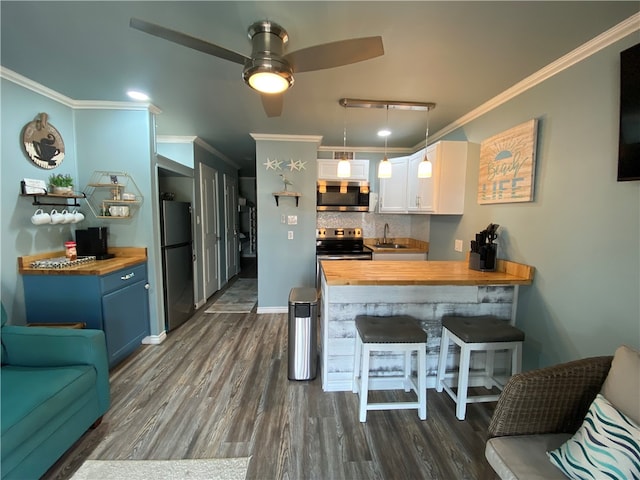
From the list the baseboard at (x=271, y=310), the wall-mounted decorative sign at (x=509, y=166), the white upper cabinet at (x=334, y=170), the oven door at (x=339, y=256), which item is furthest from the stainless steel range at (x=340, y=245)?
the wall-mounted decorative sign at (x=509, y=166)

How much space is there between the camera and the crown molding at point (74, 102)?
2.11 meters

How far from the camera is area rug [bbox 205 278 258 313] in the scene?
398 cm

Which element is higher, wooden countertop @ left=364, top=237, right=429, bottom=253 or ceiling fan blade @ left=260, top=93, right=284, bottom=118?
ceiling fan blade @ left=260, top=93, right=284, bottom=118

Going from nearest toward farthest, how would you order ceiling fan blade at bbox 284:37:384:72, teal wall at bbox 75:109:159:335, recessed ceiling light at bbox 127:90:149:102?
ceiling fan blade at bbox 284:37:384:72
recessed ceiling light at bbox 127:90:149:102
teal wall at bbox 75:109:159:335

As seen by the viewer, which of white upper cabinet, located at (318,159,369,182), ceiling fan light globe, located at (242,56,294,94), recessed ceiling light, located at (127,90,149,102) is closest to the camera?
ceiling fan light globe, located at (242,56,294,94)

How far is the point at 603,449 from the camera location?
98 centimetres

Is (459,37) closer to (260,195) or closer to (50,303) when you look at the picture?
(260,195)

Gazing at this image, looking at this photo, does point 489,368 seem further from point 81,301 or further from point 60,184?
point 60,184

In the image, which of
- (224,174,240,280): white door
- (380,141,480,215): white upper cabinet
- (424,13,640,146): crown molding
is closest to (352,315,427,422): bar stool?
(380,141,480,215): white upper cabinet

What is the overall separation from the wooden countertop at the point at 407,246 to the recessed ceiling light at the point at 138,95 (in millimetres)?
3089

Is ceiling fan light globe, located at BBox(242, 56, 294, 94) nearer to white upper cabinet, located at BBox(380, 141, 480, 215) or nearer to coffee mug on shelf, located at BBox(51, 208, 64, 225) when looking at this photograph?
white upper cabinet, located at BBox(380, 141, 480, 215)

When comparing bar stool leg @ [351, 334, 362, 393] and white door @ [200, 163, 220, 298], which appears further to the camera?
white door @ [200, 163, 220, 298]

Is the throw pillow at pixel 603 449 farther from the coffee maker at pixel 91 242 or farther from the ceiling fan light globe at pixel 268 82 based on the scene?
the coffee maker at pixel 91 242

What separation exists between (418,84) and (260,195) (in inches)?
91.7
